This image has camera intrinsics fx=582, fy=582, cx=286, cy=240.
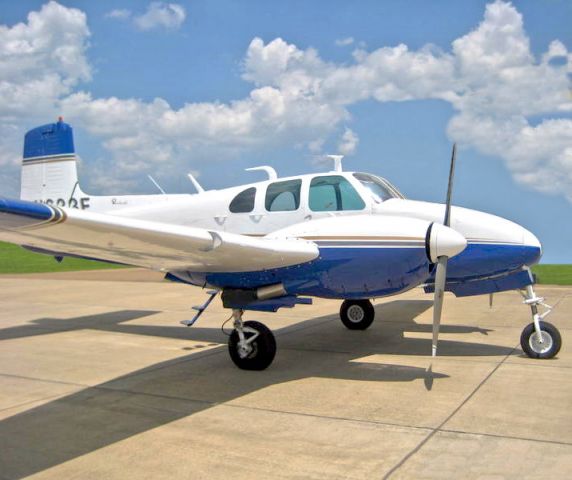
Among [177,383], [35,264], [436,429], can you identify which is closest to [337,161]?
[177,383]

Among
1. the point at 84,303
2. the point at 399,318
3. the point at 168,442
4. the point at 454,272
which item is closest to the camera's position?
the point at 168,442

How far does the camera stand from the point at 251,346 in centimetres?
738

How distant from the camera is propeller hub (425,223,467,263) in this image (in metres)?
6.38

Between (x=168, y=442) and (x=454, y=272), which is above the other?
(x=454, y=272)

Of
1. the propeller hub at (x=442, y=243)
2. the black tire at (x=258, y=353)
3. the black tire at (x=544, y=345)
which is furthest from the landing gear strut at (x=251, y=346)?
the black tire at (x=544, y=345)

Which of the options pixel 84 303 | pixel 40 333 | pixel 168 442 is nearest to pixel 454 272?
pixel 168 442

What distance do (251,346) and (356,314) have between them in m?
3.37

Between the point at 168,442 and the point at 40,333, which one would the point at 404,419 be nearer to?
the point at 168,442

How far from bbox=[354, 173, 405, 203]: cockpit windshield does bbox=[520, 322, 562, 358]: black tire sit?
2593mm

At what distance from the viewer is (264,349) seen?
7.33 metres

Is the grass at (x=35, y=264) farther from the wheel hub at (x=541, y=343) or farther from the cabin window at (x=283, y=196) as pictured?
the wheel hub at (x=541, y=343)

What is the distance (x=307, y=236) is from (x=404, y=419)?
8.24 ft

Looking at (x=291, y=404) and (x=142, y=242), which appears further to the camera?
(x=291, y=404)

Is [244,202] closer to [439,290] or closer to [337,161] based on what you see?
[337,161]
